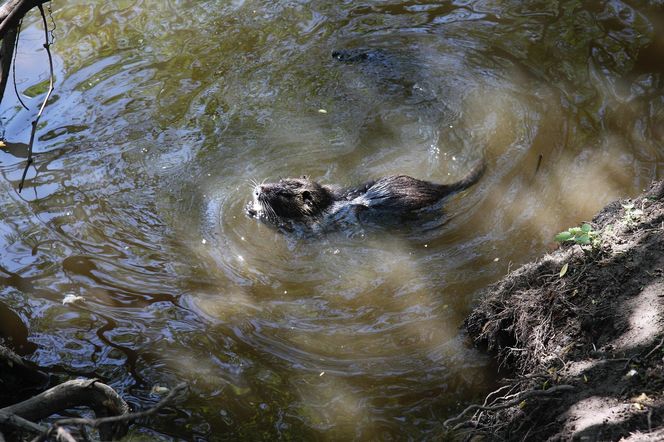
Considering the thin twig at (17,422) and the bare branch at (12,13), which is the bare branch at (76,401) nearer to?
the thin twig at (17,422)

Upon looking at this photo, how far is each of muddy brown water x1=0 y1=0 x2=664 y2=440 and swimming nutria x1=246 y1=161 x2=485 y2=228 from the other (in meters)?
0.18

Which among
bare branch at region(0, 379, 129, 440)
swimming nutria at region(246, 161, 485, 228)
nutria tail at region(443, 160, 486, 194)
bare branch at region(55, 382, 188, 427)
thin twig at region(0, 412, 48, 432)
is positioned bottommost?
nutria tail at region(443, 160, 486, 194)

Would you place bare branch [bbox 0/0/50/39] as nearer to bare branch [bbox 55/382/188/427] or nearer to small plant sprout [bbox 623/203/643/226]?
bare branch [bbox 55/382/188/427]

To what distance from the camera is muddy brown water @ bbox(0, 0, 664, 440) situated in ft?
13.9

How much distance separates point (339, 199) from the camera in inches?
230

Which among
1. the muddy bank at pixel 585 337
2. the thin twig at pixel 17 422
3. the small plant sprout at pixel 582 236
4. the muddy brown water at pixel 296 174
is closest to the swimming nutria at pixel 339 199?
the muddy brown water at pixel 296 174

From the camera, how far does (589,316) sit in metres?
3.62

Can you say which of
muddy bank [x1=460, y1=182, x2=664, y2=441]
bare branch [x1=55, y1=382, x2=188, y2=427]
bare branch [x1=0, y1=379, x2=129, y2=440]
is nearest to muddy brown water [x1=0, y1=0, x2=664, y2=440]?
muddy bank [x1=460, y1=182, x2=664, y2=441]

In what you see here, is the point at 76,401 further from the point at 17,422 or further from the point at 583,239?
the point at 583,239

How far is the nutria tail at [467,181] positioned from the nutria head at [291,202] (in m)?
1.06

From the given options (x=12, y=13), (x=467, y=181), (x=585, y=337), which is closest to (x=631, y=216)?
(x=585, y=337)

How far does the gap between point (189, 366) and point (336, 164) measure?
2.76 meters

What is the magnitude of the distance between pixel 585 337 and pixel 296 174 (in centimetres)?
350

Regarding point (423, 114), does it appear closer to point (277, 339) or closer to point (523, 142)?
point (523, 142)
